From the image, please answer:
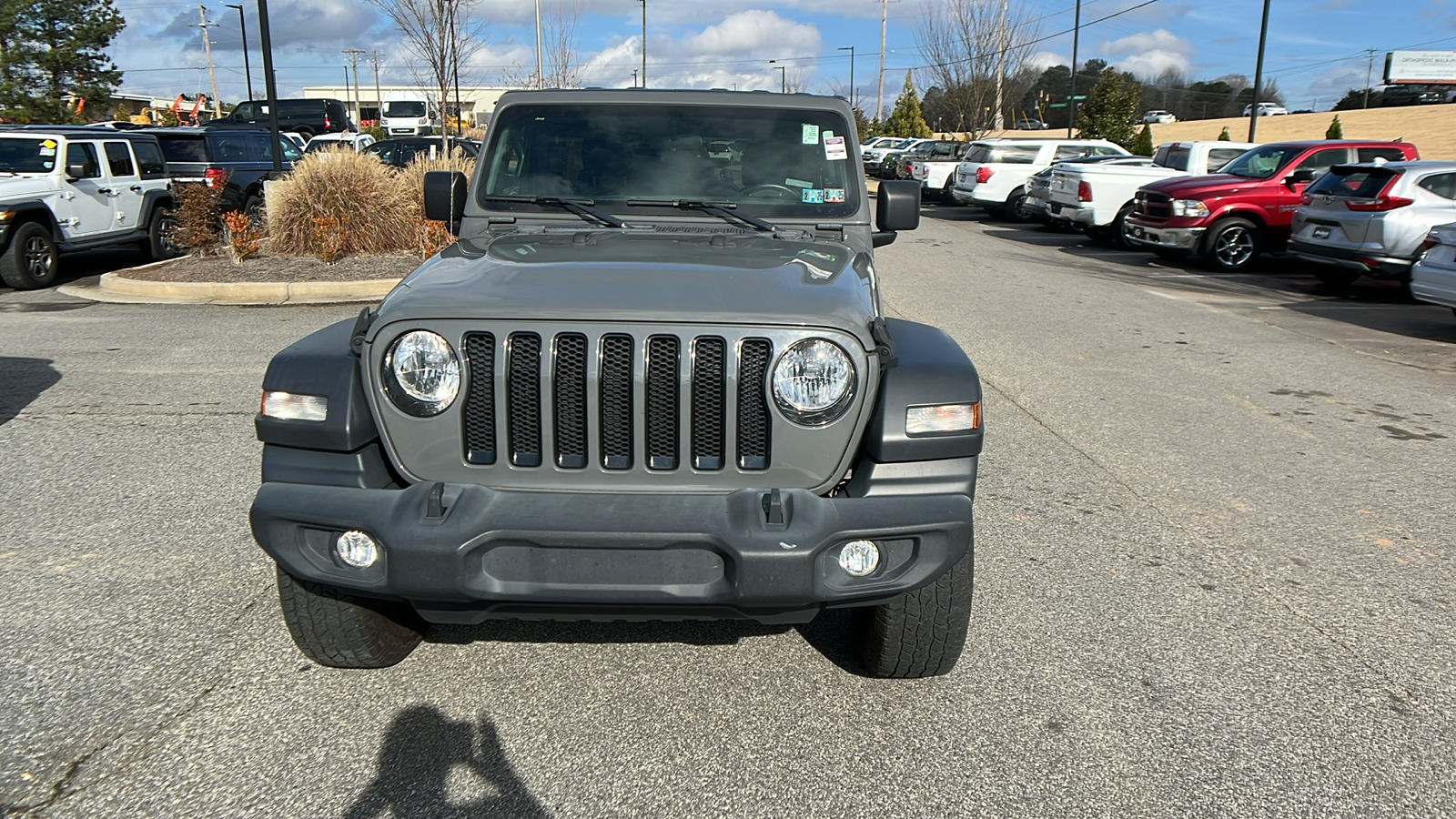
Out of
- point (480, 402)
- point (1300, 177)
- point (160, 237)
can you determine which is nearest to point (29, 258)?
point (160, 237)

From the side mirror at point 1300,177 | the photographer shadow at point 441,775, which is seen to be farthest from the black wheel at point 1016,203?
the photographer shadow at point 441,775

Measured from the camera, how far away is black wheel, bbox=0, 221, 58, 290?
1177 cm

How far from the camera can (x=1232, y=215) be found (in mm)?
14977

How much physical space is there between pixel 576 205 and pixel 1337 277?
12.1 m

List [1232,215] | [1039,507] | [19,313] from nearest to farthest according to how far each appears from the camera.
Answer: [1039,507] → [19,313] → [1232,215]

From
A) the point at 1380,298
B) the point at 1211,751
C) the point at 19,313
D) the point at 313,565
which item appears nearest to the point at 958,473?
the point at 1211,751

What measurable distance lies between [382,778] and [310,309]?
29.0 ft

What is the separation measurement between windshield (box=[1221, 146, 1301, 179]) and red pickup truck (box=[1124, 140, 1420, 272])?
1 centimetres

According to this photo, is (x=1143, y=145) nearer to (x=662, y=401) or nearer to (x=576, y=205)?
(x=576, y=205)

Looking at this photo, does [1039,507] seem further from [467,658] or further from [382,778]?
[382,778]

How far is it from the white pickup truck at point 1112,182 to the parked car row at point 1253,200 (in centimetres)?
2

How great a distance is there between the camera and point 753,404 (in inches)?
113

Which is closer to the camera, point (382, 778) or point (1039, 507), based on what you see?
point (382, 778)

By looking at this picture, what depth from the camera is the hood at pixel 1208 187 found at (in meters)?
14.9
